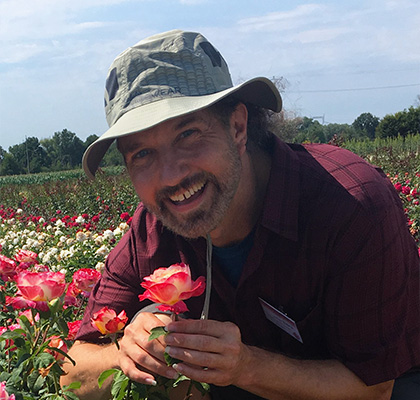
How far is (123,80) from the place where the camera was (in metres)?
1.72

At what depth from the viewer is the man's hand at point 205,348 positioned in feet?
4.11

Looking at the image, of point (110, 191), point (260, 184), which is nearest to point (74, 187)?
point (110, 191)

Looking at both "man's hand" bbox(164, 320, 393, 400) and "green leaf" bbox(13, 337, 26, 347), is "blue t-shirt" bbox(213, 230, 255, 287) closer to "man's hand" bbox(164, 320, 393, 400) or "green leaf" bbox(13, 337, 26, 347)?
"man's hand" bbox(164, 320, 393, 400)

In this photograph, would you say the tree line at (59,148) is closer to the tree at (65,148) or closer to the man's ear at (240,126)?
the tree at (65,148)

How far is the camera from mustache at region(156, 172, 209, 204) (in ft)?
5.14

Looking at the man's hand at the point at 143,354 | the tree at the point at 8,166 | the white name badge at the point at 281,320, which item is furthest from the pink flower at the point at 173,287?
the tree at the point at 8,166

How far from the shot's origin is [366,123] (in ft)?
236

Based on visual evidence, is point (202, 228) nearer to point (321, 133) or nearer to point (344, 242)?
point (344, 242)

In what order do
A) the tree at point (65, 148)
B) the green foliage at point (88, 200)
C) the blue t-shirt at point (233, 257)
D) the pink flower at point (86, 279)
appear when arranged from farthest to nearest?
the tree at point (65, 148) → the green foliage at point (88, 200) → the pink flower at point (86, 279) → the blue t-shirt at point (233, 257)

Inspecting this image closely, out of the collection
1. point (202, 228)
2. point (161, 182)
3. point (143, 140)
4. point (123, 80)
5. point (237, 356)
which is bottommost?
point (237, 356)

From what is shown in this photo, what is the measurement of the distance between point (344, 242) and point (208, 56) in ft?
2.40

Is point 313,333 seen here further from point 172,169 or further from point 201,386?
point 172,169

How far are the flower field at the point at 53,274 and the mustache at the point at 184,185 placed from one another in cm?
36

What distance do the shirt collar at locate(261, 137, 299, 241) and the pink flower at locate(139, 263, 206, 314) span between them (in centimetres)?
53
